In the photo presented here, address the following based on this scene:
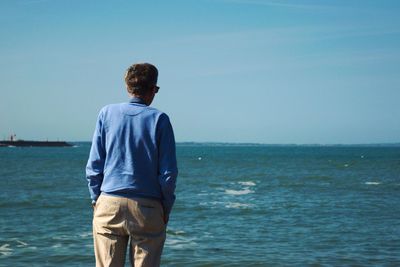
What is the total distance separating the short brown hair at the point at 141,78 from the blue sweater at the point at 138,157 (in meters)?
0.13

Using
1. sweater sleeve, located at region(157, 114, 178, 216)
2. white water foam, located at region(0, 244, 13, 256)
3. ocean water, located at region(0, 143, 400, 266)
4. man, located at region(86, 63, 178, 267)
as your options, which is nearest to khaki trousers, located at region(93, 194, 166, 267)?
man, located at region(86, 63, 178, 267)

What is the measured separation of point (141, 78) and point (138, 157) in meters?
0.53

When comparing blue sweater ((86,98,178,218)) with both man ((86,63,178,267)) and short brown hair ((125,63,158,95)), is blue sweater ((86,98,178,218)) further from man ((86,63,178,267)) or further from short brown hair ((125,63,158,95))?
→ short brown hair ((125,63,158,95))

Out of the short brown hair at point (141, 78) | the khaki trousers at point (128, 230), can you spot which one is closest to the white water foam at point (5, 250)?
the khaki trousers at point (128, 230)

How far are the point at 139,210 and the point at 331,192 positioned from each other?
25836 millimetres

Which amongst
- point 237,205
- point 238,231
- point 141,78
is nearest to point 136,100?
point 141,78

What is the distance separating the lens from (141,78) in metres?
4.00

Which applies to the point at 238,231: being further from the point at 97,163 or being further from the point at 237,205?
the point at 97,163

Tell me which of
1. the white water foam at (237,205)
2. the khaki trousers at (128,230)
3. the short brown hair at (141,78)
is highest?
the short brown hair at (141,78)

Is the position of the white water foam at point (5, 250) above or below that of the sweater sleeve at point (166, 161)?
below

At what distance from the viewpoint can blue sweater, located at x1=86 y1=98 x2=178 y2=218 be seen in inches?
154

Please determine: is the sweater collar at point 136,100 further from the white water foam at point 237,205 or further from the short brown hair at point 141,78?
the white water foam at point 237,205

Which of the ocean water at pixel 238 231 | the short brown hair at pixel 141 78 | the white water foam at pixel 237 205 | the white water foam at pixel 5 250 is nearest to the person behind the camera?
the short brown hair at pixel 141 78

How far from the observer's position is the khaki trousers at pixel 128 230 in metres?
3.90
